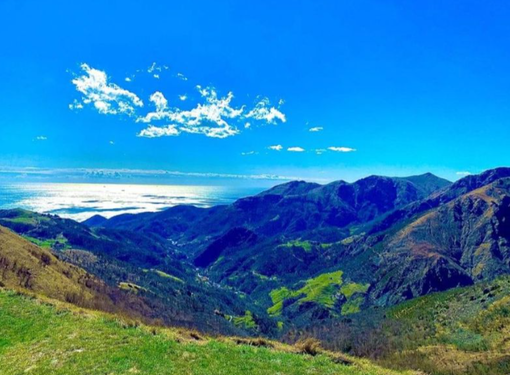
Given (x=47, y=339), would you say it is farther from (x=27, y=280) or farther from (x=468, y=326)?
(x=468, y=326)

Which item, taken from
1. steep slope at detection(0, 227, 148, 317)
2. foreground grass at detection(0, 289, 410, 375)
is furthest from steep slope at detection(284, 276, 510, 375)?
steep slope at detection(0, 227, 148, 317)

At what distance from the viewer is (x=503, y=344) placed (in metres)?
87.8

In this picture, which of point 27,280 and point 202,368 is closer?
point 202,368

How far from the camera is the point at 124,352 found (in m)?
26.6

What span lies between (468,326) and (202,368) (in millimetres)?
132523

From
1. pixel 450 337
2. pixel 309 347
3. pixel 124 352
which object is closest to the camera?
pixel 124 352

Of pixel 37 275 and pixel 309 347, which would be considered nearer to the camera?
pixel 309 347

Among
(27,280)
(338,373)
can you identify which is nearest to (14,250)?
(27,280)

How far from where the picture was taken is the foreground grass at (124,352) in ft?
81.1

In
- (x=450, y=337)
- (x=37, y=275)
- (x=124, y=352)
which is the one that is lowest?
(x=450, y=337)

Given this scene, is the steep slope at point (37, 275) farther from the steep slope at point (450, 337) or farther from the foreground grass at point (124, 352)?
the steep slope at point (450, 337)

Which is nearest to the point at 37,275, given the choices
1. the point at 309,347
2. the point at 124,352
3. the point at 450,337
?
the point at 124,352

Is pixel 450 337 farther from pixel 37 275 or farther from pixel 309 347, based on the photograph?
pixel 37 275

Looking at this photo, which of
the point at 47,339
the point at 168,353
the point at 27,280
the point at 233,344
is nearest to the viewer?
the point at 168,353
